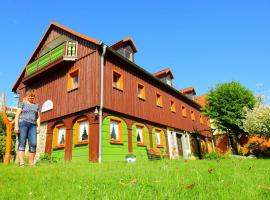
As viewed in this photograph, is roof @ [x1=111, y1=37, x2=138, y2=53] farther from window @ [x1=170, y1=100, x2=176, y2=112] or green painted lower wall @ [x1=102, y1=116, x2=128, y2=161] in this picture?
window @ [x1=170, y1=100, x2=176, y2=112]

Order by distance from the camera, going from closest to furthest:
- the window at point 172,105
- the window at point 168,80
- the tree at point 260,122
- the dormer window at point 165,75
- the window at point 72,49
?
the window at point 72,49, the tree at point 260,122, the window at point 172,105, the dormer window at point 165,75, the window at point 168,80

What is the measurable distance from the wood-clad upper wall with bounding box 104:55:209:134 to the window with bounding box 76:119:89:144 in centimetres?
165

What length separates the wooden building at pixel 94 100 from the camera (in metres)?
13.6

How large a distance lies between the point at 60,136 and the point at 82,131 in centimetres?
208

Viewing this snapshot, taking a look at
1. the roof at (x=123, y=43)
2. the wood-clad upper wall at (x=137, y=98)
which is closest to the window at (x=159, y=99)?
the wood-clad upper wall at (x=137, y=98)

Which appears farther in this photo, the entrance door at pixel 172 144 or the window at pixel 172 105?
the window at pixel 172 105

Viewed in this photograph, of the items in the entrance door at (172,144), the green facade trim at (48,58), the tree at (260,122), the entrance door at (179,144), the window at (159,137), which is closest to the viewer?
the green facade trim at (48,58)

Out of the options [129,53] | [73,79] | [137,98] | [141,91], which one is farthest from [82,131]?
[129,53]

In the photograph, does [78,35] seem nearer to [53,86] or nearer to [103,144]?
[53,86]

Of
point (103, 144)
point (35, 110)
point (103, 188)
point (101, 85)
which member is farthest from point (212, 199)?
point (101, 85)

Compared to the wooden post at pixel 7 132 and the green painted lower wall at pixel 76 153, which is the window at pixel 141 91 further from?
the wooden post at pixel 7 132

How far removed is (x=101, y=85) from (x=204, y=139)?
19.3 m

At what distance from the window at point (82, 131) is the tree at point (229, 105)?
45.6 ft

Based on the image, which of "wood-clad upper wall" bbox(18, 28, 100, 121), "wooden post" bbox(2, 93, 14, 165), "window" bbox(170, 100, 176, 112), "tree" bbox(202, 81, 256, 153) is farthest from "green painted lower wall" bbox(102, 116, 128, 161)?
"tree" bbox(202, 81, 256, 153)
